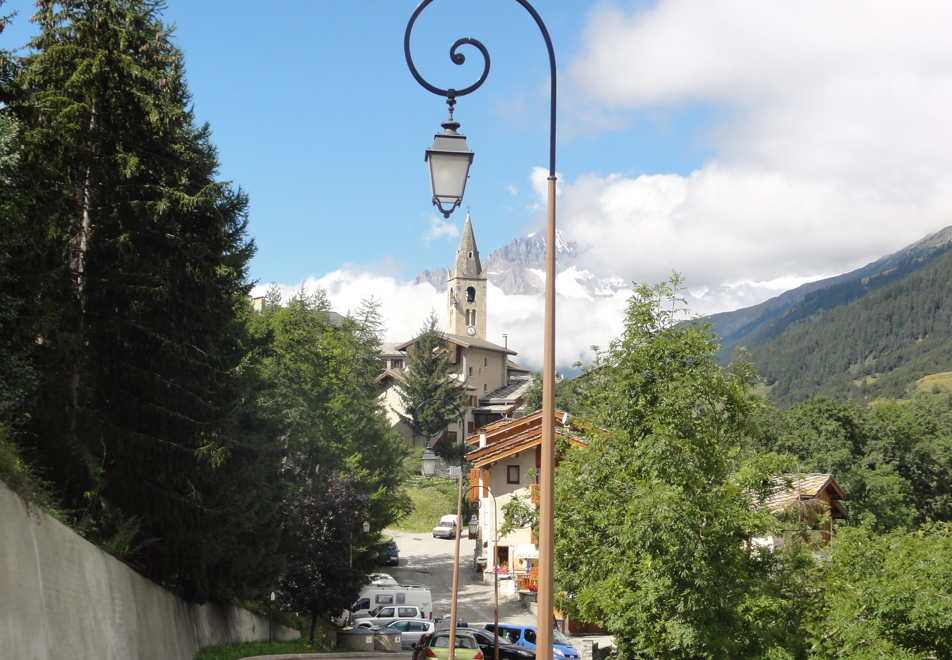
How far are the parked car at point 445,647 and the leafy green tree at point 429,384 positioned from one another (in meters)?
62.6

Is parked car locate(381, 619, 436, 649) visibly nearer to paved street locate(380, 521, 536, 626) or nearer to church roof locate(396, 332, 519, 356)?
paved street locate(380, 521, 536, 626)

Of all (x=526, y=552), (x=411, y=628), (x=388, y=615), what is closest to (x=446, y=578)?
(x=526, y=552)

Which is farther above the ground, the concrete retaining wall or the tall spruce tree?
the tall spruce tree

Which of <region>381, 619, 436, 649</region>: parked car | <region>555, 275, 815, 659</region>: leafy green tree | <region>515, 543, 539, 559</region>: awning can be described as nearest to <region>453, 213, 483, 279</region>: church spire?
<region>515, 543, 539, 559</region>: awning

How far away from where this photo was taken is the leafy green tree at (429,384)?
8925 cm

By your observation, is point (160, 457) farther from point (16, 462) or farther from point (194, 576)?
point (16, 462)

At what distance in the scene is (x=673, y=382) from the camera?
17.8 m

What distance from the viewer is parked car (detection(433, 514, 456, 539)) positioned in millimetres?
69625

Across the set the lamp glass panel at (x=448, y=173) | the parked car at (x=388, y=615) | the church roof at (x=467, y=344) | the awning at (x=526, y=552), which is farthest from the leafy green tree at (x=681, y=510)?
the church roof at (x=467, y=344)

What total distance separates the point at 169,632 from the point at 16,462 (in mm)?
8989

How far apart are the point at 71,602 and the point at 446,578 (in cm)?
3923

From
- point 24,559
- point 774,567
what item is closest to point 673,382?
point 774,567

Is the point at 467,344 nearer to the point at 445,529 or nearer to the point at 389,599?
the point at 445,529

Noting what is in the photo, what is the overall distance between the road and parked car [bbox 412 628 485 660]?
13982 millimetres
